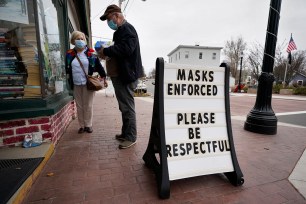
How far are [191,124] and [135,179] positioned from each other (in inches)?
33.1

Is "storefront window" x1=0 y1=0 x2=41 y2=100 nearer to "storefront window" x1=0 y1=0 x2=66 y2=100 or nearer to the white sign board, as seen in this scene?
"storefront window" x1=0 y1=0 x2=66 y2=100

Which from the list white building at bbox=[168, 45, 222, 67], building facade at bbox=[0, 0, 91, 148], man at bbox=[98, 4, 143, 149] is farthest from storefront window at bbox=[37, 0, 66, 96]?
white building at bbox=[168, 45, 222, 67]

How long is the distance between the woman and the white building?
35.9 metres

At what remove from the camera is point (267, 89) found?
3975mm

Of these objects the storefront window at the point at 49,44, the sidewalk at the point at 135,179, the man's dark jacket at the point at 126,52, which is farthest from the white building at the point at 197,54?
the sidewalk at the point at 135,179

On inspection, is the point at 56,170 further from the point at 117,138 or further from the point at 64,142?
the point at 117,138

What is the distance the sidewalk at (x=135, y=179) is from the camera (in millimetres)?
1693

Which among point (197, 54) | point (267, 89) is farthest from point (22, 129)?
point (197, 54)

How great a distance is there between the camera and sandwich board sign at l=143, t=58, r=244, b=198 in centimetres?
175

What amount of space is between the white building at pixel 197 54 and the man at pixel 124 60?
119 feet

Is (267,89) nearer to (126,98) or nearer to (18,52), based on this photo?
(126,98)

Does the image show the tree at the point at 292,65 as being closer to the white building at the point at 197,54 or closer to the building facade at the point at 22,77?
the white building at the point at 197,54

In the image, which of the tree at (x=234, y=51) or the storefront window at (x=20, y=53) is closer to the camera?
the storefront window at (x=20, y=53)

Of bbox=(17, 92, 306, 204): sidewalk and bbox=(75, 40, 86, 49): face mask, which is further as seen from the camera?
bbox=(75, 40, 86, 49): face mask
